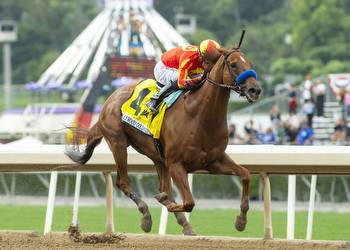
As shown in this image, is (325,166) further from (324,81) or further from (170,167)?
(324,81)

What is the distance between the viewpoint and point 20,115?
116 ft

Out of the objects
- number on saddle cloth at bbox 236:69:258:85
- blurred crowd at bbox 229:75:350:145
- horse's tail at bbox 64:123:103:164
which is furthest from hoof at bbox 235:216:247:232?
blurred crowd at bbox 229:75:350:145

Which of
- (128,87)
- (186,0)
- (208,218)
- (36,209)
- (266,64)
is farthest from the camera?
(186,0)

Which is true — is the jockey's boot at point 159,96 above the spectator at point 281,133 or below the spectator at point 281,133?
above

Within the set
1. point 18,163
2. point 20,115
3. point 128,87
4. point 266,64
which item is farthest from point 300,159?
point 266,64

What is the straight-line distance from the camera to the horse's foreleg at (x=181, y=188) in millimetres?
8547

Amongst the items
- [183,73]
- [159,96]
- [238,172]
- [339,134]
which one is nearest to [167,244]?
[238,172]

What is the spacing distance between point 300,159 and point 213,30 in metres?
62.5

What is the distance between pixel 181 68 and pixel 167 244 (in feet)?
4.40

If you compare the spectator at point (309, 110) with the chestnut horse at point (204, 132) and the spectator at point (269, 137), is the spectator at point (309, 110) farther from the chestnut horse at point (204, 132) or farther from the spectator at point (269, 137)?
the chestnut horse at point (204, 132)

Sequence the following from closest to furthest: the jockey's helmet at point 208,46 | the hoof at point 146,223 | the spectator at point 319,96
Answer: the jockey's helmet at point 208,46 < the hoof at point 146,223 < the spectator at point 319,96

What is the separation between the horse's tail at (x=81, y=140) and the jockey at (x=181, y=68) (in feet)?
2.70

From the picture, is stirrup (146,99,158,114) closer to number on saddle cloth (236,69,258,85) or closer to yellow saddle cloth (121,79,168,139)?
yellow saddle cloth (121,79,168,139)

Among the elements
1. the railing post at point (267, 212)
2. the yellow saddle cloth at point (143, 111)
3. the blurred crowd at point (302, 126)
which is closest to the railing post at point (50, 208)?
the yellow saddle cloth at point (143, 111)
